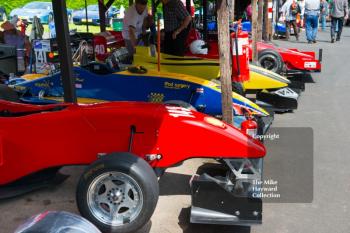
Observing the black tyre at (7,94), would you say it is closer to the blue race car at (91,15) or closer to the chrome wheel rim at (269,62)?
the chrome wheel rim at (269,62)

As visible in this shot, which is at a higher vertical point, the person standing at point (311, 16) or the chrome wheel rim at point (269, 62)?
the person standing at point (311, 16)

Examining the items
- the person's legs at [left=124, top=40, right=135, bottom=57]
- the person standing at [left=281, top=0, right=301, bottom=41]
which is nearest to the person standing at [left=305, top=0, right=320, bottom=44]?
the person standing at [left=281, top=0, right=301, bottom=41]

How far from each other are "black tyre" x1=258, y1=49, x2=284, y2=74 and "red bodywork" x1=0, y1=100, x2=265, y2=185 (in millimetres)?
6041

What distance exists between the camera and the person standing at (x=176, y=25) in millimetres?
8055

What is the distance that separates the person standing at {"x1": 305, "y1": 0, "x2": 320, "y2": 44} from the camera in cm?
1711

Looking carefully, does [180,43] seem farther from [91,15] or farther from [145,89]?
[91,15]

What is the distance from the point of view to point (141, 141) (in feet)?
13.1

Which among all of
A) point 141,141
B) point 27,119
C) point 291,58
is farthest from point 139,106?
point 291,58

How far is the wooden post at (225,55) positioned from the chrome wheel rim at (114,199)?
8.14ft

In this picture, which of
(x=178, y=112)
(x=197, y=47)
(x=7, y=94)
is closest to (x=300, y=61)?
(x=197, y=47)

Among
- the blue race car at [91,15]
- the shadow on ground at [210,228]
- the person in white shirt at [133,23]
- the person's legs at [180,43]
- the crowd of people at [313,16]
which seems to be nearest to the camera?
the shadow on ground at [210,228]

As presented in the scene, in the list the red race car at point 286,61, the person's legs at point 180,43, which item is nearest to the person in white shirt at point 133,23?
the person's legs at point 180,43

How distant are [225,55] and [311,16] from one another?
41.3 ft

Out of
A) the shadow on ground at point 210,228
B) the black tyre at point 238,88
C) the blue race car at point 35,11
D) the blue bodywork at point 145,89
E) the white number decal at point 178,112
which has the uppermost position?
the blue race car at point 35,11
